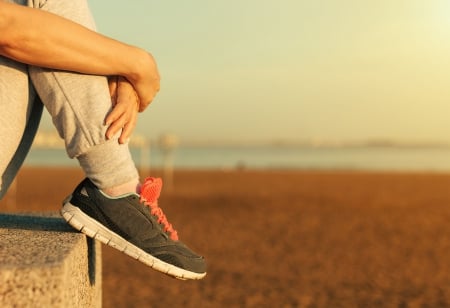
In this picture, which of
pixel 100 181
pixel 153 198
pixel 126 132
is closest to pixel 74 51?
pixel 126 132

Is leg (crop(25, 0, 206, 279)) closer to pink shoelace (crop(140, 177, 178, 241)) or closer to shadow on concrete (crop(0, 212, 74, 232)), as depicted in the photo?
pink shoelace (crop(140, 177, 178, 241))

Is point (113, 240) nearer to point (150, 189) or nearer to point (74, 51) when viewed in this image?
point (150, 189)

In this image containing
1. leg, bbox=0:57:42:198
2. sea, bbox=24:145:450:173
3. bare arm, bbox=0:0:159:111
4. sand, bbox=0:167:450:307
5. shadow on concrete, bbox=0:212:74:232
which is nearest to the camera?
bare arm, bbox=0:0:159:111

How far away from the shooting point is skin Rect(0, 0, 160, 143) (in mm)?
1943

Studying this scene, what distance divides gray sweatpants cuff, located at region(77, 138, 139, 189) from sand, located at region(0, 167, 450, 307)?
4.53 m

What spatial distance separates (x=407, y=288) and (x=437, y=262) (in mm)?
1665

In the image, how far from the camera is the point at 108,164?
6.90 feet

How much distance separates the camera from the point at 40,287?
1.59m

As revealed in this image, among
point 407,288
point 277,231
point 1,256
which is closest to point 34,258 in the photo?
point 1,256

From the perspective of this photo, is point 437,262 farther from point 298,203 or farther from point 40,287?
point 40,287

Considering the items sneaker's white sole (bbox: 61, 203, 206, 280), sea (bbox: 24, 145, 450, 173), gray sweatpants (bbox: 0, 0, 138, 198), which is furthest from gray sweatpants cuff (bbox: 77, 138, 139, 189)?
sea (bbox: 24, 145, 450, 173)

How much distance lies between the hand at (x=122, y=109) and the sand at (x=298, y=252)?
456 cm

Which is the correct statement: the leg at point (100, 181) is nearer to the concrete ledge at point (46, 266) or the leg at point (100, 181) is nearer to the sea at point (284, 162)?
the concrete ledge at point (46, 266)

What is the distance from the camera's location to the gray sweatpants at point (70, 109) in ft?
6.60
